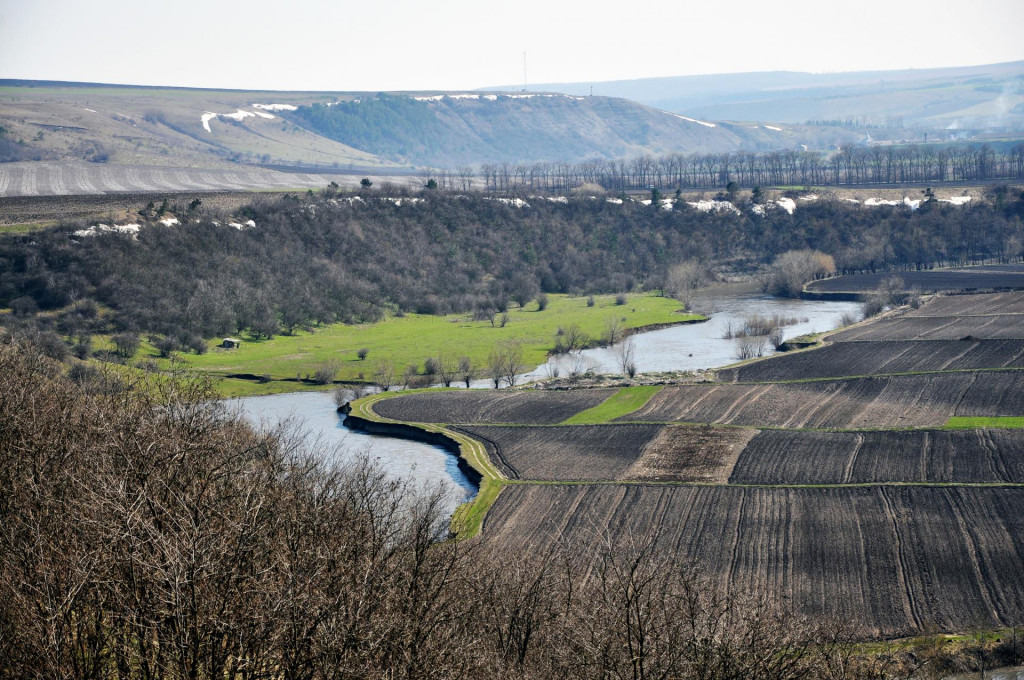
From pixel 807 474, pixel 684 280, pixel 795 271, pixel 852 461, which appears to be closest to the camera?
pixel 807 474

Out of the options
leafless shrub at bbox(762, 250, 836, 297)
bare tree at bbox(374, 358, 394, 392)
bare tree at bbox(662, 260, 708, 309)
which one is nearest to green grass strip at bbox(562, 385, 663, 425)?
bare tree at bbox(374, 358, 394, 392)

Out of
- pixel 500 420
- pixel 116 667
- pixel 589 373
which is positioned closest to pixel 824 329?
pixel 589 373

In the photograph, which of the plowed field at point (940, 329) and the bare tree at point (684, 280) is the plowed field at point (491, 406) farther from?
the bare tree at point (684, 280)

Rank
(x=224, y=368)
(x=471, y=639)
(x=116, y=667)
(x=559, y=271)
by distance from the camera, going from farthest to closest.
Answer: (x=559, y=271) → (x=224, y=368) → (x=471, y=639) → (x=116, y=667)

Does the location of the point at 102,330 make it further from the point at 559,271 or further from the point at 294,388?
the point at 559,271

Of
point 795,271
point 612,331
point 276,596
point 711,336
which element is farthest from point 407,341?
point 276,596

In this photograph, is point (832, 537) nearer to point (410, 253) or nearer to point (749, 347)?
point (749, 347)

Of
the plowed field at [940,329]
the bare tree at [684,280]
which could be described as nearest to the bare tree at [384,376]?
the plowed field at [940,329]
